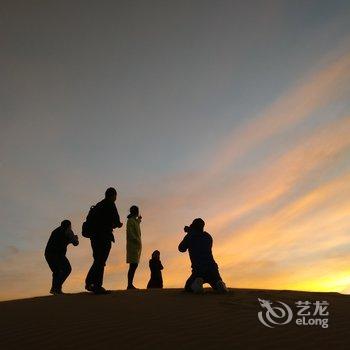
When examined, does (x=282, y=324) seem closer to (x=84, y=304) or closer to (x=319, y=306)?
(x=319, y=306)

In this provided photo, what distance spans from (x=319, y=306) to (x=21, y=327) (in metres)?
5.34

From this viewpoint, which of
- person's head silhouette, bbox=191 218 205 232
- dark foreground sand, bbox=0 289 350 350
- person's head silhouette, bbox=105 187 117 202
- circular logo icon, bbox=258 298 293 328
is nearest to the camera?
dark foreground sand, bbox=0 289 350 350

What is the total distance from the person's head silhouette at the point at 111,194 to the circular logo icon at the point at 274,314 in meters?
3.55

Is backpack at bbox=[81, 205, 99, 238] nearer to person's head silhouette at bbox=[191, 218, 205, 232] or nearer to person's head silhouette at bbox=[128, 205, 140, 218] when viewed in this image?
person's head silhouette at bbox=[191, 218, 205, 232]

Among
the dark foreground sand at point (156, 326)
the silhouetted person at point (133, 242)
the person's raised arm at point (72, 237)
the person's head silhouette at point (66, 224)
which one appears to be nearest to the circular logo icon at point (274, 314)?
the dark foreground sand at point (156, 326)

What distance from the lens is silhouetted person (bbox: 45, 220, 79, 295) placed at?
1080cm

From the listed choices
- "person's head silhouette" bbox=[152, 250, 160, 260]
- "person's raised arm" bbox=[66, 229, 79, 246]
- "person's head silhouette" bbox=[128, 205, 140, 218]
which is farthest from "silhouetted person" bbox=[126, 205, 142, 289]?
"person's head silhouette" bbox=[152, 250, 160, 260]

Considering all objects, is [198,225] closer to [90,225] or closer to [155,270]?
[90,225]

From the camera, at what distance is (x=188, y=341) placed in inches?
227

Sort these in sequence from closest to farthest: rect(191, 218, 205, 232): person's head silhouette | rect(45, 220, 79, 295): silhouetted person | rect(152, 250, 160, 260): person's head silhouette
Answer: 1. rect(191, 218, 205, 232): person's head silhouette
2. rect(45, 220, 79, 295): silhouetted person
3. rect(152, 250, 160, 260): person's head silhouette

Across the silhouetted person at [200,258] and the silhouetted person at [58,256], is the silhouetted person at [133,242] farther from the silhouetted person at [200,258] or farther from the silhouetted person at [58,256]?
the silhouetted person at [200,258]

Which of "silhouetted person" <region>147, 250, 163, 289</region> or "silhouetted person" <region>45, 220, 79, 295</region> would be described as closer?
"silhouetted person" <region>45, 220, 79, 295</region>

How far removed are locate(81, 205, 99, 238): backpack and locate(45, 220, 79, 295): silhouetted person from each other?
205 centimetres

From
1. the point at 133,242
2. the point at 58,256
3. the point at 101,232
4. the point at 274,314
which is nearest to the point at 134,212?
the point at 133,242
